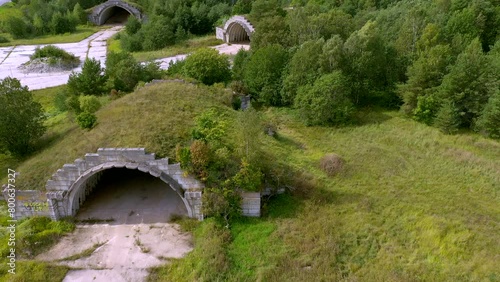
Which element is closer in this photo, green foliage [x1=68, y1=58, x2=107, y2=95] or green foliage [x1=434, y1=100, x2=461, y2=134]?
green foliage [x1=434, y1=100, x2=461, y2=134]

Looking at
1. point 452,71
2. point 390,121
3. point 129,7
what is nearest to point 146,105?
point 390,121

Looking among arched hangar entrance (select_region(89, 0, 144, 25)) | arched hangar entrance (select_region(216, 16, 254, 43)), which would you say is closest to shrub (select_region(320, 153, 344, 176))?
arched hangar entrance (select_region(216, 16, 254, 43))

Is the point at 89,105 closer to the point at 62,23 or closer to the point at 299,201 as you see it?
the point at 299,201

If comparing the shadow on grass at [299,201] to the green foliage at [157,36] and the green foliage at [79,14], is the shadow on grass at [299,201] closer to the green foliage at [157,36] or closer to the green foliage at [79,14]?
the green foliage at [157,36]

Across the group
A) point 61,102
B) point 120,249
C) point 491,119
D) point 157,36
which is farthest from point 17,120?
point 157,36

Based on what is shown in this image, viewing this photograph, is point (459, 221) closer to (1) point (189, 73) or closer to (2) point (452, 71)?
(2) point (452, 71)

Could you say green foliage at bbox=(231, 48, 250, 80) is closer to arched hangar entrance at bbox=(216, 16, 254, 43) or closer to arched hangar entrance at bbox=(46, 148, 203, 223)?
arched hangar entrance at bbox=(216, 16, 254, 43)
